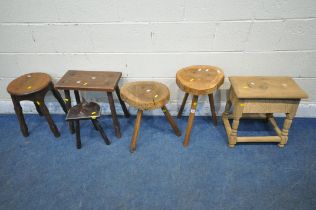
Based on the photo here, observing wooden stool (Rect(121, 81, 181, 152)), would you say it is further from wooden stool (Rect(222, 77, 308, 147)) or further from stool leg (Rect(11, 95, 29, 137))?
stool leg (Rect(11, 95, 29, 137))

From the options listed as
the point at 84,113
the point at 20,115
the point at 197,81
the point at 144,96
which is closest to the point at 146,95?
the point at 144,96

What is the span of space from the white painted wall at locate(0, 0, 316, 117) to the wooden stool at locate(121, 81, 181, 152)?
23cm

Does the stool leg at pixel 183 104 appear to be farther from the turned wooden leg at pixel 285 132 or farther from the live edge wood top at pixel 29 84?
the live edge wood top at pixel 29 84

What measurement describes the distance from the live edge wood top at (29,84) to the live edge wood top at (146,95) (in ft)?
2.18

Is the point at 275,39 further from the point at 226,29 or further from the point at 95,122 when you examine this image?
the point at 95,122

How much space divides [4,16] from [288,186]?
2.48m

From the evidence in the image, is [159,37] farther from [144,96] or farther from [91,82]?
[91,82]

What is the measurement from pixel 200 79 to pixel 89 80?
88cm

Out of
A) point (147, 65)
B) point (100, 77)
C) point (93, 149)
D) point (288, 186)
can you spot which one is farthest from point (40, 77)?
point (288, 186)

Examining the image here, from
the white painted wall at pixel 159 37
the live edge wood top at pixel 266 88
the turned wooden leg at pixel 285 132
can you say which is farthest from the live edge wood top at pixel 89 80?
the turned wooden leg at pixel 285 132

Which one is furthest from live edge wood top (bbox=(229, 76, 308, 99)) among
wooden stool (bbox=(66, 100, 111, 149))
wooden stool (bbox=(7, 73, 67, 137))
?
wooden stool (bbox=(7, 73, 67, 137))

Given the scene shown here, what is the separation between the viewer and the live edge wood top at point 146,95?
1.67 meters

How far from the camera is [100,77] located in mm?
1887

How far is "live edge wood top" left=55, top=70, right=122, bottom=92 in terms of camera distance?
176 centimetres
